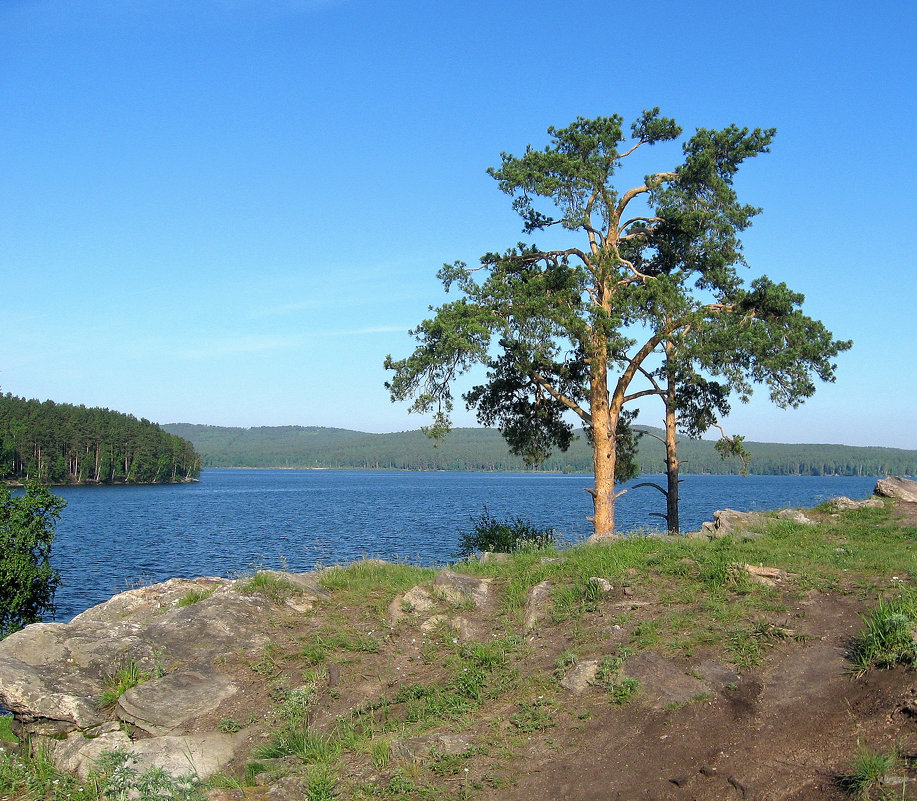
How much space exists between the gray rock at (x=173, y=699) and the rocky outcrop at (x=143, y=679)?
0.01 m

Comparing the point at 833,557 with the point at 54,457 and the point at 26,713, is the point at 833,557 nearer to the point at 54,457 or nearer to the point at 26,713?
the point at 26,713

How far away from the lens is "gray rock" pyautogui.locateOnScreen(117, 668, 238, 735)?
10.1 metres

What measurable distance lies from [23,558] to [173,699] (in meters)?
9.81

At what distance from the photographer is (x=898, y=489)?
17.3 meters

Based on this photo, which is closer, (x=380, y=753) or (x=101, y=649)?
(x=380, y=753)

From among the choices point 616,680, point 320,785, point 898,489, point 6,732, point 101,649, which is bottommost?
point 6,732

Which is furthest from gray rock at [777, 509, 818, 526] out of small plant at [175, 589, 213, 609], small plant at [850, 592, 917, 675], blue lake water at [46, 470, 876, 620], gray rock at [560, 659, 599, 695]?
small plant at [175, 589, 213, 609]

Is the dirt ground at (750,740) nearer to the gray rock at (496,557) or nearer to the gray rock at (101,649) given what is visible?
the gray rock at (101,649)

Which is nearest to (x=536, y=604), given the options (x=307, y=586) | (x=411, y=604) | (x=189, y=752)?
(x=411, y=604)

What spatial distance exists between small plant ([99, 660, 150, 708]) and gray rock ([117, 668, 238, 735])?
0.24 m

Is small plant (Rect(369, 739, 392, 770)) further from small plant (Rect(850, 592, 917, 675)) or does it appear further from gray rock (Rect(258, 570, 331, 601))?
small plant (Rect(850, 592, 917, 675))

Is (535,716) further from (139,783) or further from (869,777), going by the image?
(139,783)

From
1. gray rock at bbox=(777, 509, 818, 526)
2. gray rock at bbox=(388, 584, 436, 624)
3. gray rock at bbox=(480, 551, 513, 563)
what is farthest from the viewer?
gray rock at bbox=(777, 509, 818, 526)

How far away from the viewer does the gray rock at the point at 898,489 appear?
55.6 feet
